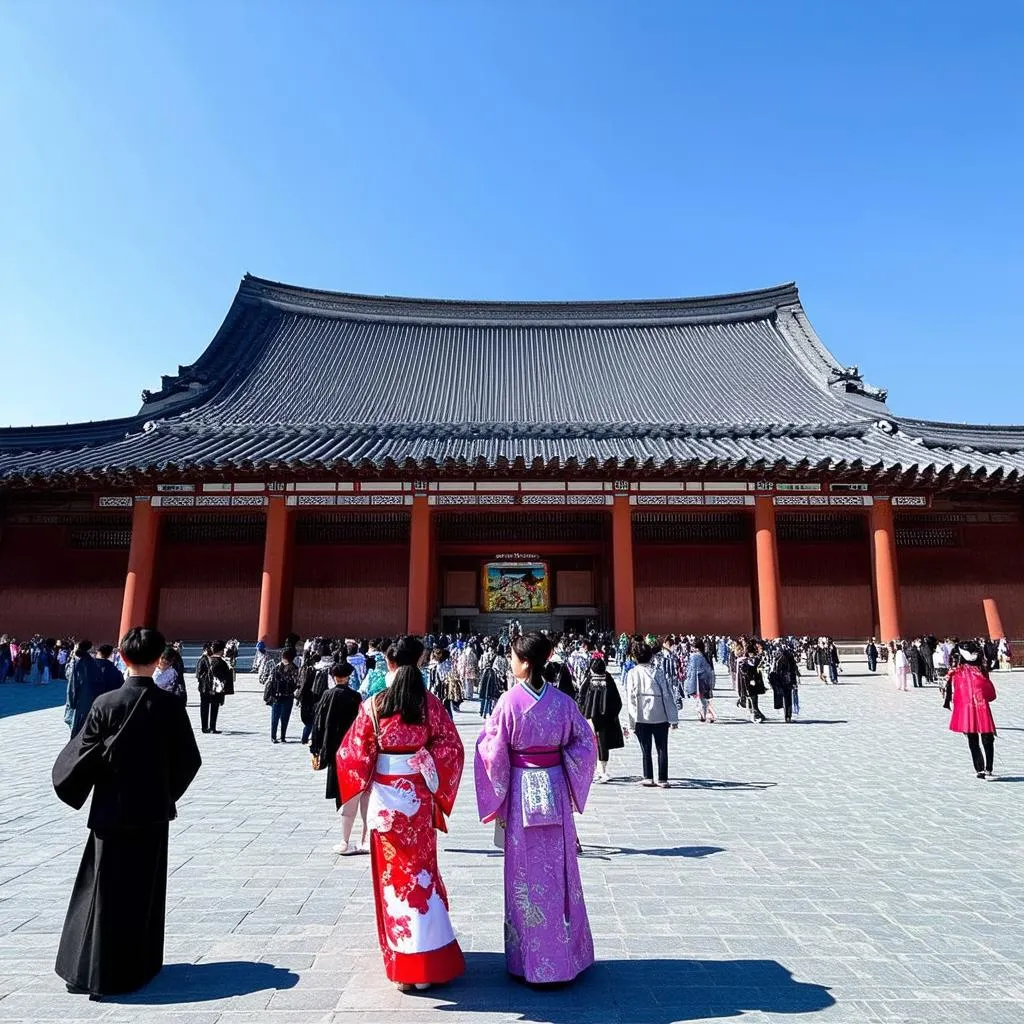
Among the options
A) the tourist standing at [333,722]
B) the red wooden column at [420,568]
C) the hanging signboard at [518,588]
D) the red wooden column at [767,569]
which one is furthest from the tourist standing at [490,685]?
the hanging signboard at [518,588]

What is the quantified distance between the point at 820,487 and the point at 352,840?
1813cm

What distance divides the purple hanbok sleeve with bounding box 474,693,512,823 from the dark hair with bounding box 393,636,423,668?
21.2 inches

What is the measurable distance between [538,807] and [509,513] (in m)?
19.5

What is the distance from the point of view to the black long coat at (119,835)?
10.6 ft

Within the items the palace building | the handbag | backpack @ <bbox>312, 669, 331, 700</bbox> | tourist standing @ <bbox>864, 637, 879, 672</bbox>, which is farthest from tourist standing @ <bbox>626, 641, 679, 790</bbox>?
tourist standing @ <bbox>864, 637, 879, 672</bbox>

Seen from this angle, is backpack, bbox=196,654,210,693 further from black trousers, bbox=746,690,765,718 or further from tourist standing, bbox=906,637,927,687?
tourist standing, bbox=906,637,927,687

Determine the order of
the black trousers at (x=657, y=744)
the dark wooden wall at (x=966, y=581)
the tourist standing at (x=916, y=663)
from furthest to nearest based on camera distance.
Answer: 1. the dark wooden wall at (x=966, y=581)
2. the tourist standing at (x=916, y=663)
3. the black trousers at (x=657, y=744)

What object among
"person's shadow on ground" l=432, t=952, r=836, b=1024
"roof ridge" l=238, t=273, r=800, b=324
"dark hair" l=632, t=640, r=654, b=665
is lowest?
"person's shadow on ground" l=432, t=952, r=836, b=1024

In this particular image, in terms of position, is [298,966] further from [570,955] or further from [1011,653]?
[1011,653]

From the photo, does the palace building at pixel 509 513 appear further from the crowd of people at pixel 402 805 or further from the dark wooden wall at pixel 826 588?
the crowd of people at pixel 402 805

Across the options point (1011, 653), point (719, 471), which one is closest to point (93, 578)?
point (719, 471)

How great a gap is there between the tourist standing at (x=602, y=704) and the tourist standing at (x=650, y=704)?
0.80 ft

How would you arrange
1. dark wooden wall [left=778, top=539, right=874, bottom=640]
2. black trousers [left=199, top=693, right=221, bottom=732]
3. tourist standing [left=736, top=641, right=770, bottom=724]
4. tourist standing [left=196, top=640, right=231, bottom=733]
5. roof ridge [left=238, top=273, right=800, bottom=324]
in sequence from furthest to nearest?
roof ridge [left=238, top=273, right=800, bottom=324] → dark wooden wall [left=778, top=539, right=874, bottom=640] → tourist standing [left=736, top=641, right=770, bottom=724] → black trousers [left=199, top=693, right=221, bottom=732] → tourist standing [left=196, top=640, right=231, bottom=733]

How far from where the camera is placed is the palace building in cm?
1950
